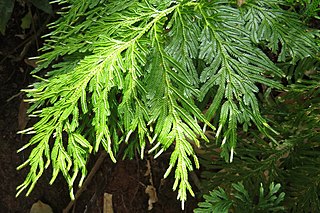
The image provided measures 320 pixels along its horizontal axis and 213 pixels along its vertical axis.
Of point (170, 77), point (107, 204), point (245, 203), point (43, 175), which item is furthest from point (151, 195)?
point (170, 77)

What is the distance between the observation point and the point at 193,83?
0.86 metres

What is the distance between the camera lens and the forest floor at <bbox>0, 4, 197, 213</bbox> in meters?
1.83

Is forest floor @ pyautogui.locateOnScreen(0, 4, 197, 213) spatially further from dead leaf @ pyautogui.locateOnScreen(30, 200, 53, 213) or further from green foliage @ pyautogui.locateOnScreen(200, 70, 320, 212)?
green foliage @ pyautogui.locateOnScreen(200, 70, 320, 212)

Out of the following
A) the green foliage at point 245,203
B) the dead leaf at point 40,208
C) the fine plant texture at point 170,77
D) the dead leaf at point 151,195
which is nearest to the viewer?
the fine plant texture at point 170,77

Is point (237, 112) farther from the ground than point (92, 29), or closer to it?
closer to it

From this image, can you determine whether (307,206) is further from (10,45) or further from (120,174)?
(10,45)

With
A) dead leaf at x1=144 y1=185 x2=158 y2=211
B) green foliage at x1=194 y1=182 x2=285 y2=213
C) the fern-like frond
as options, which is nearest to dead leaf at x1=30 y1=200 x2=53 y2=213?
dead leaf at x1=144 y1=185 x2=158 y2=211

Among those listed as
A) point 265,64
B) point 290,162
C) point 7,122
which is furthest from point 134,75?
point 7,122

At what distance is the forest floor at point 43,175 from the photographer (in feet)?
6.00

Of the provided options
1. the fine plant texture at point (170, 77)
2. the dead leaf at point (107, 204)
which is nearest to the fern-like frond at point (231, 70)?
the fine plant texture at point (170, 77)

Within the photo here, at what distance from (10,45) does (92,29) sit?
4.04 feet

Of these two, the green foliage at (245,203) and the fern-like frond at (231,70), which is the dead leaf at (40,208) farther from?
the fern-like frond at (231,70)

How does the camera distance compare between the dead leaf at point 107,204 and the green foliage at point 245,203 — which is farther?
the dead leaf at point 107,204

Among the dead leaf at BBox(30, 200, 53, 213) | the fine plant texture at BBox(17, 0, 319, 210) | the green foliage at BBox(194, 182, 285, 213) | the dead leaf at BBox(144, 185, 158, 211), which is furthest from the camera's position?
the dead leaf at BBox(30, 200, 53, 213)
